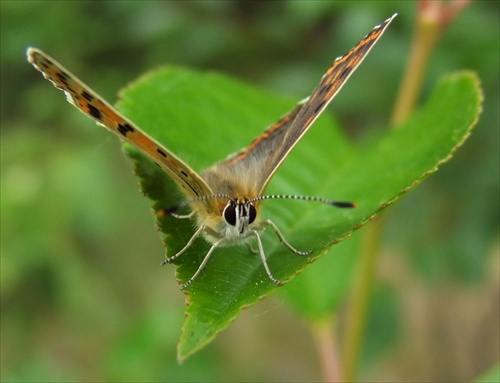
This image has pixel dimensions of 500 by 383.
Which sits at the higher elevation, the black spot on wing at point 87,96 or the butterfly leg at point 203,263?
the black spot on wing at point 87,96

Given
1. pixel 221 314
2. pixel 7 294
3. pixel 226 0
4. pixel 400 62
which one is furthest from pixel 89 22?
pixel 221 314

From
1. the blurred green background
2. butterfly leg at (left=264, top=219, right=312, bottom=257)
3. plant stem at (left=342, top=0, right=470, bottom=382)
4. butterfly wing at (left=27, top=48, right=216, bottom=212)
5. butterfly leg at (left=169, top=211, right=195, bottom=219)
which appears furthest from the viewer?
the blurred green background

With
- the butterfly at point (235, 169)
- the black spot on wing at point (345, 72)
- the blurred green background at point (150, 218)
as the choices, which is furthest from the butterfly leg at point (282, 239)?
the blurred green background at point (150, 218)

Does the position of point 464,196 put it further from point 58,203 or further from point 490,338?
point 58,203

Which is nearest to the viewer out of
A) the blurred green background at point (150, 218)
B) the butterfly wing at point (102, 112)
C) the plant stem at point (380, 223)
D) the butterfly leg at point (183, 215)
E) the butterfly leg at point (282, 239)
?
the butterfly wing at point (102, 112)

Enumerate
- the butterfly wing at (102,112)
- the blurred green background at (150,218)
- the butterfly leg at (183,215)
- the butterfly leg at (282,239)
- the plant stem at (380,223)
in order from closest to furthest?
the butterfly wing at (102,112), the butterfly leg at (282,239), the butterfly leg at (183,215), the plant stem at (380,223), the blurred green background at (150,218)

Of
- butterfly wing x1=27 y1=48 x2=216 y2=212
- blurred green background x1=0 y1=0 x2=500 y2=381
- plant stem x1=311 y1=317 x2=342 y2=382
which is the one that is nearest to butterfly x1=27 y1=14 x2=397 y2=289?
butterfly wing x1=27 y1=48 x2=216 y2=212

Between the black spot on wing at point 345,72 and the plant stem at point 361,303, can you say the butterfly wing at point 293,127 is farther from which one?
the plant stem at point 361,303

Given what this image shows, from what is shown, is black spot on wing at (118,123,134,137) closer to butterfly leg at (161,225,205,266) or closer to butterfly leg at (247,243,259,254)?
butterfly leg at (161,225,205,266)

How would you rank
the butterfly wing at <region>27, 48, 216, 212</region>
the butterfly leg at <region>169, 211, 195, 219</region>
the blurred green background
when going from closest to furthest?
the butterfly wing at <region>27, 48, 216, 212</region> < the butterfly leg at <region>169, 211, 195, 219</region> < the blurred green background
